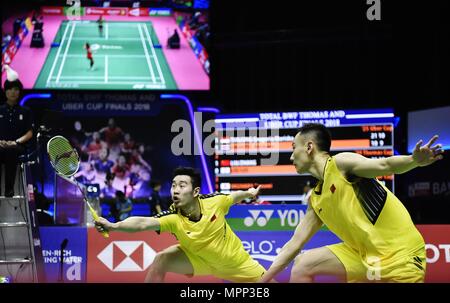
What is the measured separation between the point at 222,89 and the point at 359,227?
36.2 feet

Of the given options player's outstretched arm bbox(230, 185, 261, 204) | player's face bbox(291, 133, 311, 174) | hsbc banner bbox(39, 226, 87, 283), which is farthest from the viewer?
hsbc banner bbox(39, 226, 87, 283)

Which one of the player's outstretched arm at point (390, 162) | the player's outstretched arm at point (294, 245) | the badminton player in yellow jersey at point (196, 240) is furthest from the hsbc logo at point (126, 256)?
the player's outstretched arm at point (390, 162)

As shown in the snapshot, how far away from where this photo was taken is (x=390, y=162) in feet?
15.4

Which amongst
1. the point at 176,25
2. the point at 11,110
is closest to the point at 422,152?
the point at 11,110

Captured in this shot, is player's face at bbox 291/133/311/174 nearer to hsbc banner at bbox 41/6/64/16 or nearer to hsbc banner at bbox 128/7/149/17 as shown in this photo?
hsbc banner at bbox 128/7/149/17

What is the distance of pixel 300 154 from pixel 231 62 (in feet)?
35.3

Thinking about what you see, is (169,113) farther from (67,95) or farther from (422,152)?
(422,152)

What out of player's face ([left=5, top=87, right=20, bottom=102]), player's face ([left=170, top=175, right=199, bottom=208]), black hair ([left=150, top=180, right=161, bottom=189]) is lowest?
black hair ([left=150, top=180, right=161, bottom=189])

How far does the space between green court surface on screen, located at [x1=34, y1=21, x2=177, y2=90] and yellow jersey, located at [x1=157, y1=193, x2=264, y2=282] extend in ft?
23.9

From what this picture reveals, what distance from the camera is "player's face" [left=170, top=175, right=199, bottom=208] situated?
21.1ft

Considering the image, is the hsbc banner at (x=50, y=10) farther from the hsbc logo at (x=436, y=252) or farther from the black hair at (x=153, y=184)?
the hsbc logo at (x=436, y=252)

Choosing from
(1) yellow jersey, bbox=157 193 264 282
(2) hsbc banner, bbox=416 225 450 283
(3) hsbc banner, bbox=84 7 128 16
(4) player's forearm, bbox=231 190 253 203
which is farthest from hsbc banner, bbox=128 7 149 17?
(1) yellow jersey, bbox=157 193 264 282

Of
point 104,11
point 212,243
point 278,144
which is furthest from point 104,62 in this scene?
point 212,243
